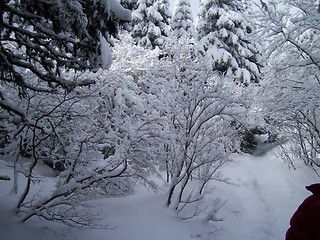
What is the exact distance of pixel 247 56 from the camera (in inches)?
744

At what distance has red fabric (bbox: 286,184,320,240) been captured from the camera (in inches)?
52.9

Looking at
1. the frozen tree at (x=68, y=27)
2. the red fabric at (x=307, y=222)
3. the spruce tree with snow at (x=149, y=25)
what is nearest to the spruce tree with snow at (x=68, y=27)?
the frozen tree at (x=68, y=27)

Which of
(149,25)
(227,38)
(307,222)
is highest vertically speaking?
(149,25)

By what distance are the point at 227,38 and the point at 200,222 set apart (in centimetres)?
1371

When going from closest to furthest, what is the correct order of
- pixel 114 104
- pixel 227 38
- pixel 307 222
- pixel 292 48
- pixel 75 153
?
pixel 307 222
pixel 75 153
pixel 292 48
pixel 114 104
pixel 227 38

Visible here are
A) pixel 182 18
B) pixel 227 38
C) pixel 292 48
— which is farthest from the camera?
pixel 182 18

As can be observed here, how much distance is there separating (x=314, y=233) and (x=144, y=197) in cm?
722

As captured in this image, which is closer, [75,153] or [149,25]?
[75,153]

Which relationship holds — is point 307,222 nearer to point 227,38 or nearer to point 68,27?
point 68,27

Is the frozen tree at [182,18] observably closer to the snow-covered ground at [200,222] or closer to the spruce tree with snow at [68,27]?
the snow-covered ground at [200,222]

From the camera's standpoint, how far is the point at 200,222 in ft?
24.9

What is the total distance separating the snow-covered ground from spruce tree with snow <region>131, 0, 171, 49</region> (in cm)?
911

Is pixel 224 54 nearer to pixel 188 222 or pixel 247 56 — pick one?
pixel 247 56

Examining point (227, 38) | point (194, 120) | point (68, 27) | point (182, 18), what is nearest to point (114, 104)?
point (194, 120)
